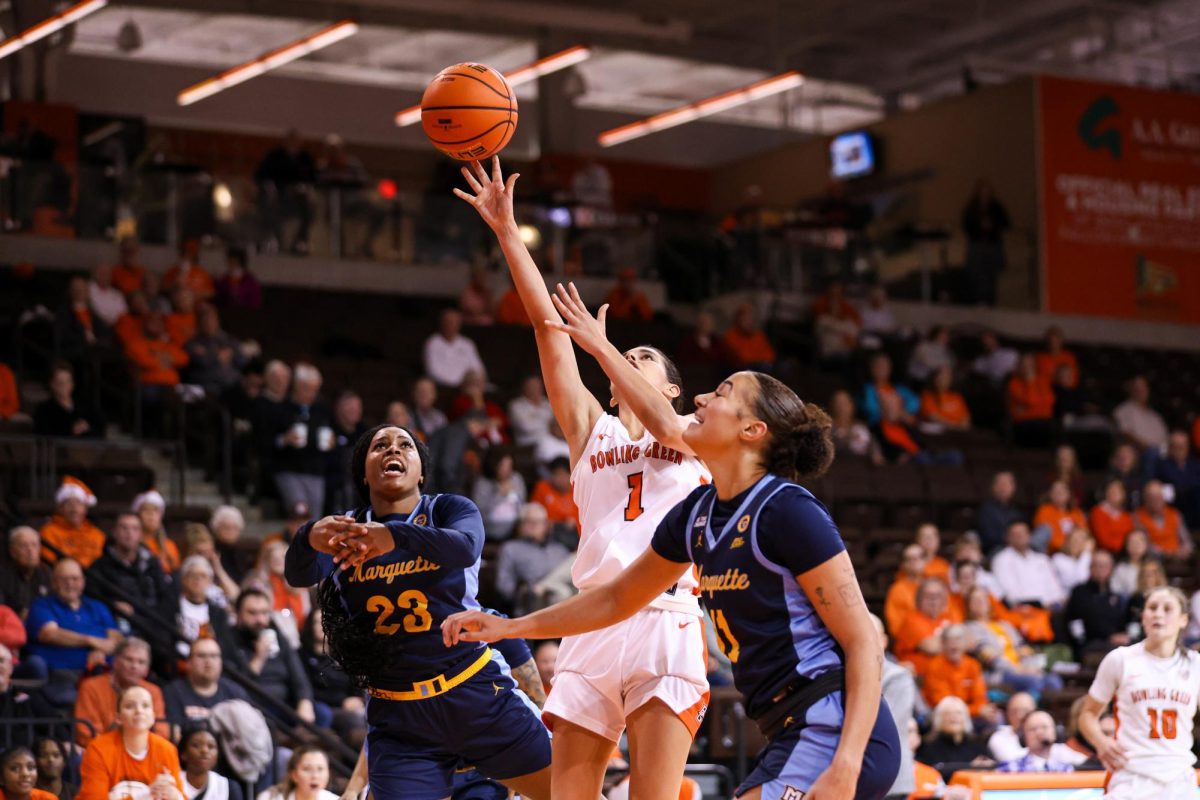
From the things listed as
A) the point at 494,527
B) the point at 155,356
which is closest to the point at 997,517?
the point at 494,527

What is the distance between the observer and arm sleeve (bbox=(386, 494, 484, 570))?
523cm

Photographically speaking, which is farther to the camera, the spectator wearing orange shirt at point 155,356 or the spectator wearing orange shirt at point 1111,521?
the spectator wearing orange shirt at point 1111,521

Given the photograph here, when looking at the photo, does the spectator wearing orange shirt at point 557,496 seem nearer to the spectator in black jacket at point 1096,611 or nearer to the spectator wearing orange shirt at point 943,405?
the spectator in black jacket at point 1096,611

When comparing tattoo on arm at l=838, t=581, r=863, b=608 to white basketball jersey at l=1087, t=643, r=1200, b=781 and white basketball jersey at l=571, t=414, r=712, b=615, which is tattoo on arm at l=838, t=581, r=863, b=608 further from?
white basketball jersey at l=1087, t=643, r=1200, b=781

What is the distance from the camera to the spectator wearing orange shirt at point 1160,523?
17000 millimetres

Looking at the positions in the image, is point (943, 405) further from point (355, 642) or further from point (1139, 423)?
point (355, 642)

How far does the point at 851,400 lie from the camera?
17734 mm

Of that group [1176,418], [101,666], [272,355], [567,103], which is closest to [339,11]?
[567,103]

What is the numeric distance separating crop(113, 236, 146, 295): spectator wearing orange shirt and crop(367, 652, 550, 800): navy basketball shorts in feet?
37.9

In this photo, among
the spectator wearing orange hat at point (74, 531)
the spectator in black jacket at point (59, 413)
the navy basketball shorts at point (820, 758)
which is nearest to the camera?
the navy basketball shorts at point (820, 758)

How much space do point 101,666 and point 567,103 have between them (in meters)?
16.7

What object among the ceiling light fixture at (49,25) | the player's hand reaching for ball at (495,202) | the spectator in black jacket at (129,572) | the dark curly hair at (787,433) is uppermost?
the ceiling light fixture at (49,25)

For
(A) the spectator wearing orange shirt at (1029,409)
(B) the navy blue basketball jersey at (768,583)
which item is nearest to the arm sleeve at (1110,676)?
(B) the navy blue basketball jersey at (768,583)

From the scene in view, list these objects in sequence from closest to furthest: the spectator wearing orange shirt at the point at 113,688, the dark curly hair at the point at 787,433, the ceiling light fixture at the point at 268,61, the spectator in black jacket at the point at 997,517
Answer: the dark curly hair at the point at 787,433
the spectator wearing orange shirt at the point at 113,688
the spectator in black jacket at the point at 997,517
the ceiling light fixture at the point at 268,61
